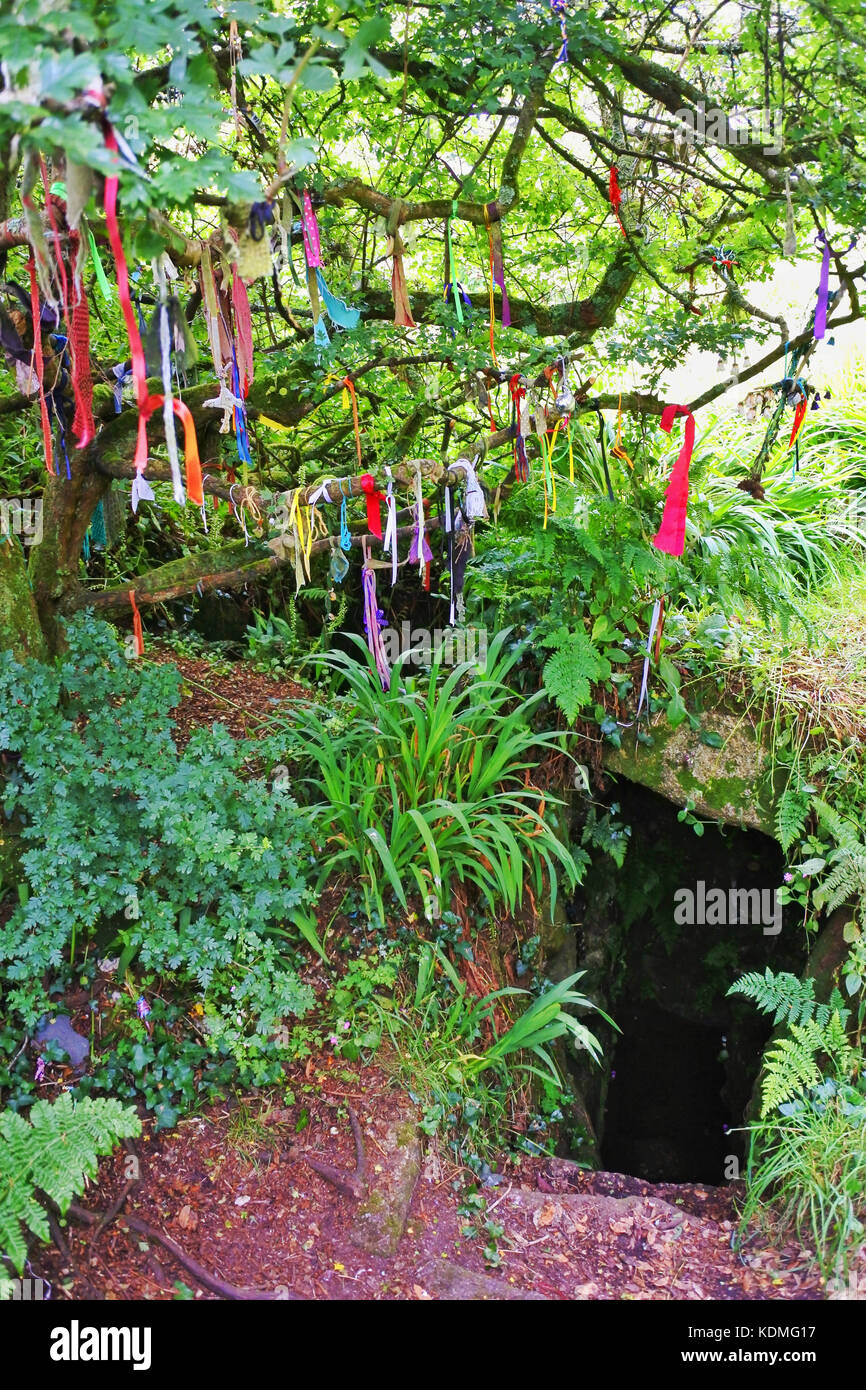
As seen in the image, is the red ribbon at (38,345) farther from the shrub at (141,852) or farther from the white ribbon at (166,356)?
the white ribbon at (166,356)

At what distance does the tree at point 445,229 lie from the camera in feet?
8.38

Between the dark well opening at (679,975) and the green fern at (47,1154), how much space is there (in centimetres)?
236

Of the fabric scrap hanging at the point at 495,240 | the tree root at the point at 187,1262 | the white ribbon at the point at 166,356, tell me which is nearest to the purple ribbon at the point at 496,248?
the fabric scrap hanging at the point at 495,240

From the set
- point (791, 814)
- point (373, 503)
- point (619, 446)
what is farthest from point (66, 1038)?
point (619, 446)

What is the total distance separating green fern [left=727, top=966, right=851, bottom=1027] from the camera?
305 cm

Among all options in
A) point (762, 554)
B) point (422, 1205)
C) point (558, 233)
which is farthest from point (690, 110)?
point (422, 1205)

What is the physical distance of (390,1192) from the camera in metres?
2.61

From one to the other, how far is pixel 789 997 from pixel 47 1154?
2.35 m

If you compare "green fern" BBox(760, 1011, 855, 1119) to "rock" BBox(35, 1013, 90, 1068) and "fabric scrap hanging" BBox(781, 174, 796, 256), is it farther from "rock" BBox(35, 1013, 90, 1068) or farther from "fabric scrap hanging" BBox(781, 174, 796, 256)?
"fabric scrap hanging" BBox(781, 174, 796, 256)

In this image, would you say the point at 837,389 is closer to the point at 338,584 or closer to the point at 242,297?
the point at 338,584

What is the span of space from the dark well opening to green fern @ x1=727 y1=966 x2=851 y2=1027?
704 millimetres

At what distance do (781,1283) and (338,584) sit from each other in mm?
3219

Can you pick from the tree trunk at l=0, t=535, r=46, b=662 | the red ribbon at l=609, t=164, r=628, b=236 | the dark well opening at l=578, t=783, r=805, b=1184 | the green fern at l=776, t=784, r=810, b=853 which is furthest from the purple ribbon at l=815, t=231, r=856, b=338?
the tree trunk at l=0, t=535, r=46, b=662

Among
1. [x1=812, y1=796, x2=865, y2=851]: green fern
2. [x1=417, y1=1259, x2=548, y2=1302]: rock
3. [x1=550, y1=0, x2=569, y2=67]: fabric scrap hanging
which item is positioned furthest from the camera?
[x1=812, y1=796, x2=865, y2=851]: green fern
